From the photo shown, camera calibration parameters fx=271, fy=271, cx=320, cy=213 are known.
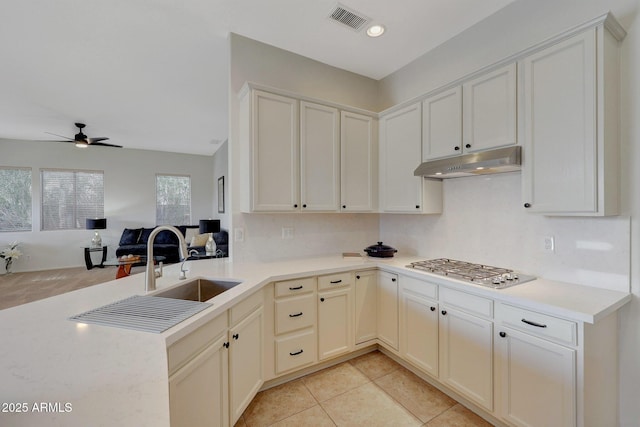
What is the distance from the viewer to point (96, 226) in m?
6.21

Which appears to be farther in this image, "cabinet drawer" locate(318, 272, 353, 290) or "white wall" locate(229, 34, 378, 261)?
"white wall" locate(229, 34, 378, 261)

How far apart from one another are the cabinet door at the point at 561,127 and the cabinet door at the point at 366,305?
52.6 inches

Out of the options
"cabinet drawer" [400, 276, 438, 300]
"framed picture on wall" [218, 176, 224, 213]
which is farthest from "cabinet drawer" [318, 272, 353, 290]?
"framed picture on wall" [218, 176, 224, 213]

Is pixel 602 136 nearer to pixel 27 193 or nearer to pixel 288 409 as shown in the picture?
pixel 288 409

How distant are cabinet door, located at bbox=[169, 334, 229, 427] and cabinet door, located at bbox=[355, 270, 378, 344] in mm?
1251

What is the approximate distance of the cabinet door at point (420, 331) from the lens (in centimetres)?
202

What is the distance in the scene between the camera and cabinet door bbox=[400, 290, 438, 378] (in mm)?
2023

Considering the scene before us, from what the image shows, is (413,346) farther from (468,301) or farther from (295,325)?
(295,325)

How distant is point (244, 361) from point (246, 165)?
147 centimetres

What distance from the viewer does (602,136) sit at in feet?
4.82

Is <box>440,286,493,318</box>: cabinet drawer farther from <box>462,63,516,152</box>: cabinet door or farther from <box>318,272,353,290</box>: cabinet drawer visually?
<box>462,63,516,152</box>: cabinet door

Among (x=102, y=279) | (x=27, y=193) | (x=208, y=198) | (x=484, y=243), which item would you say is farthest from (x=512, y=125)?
(x=27, y=193)

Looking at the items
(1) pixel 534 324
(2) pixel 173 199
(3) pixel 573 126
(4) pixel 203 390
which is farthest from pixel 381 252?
(2) pixel 173 199

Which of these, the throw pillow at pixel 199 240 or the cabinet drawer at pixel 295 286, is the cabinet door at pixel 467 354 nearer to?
the cabinet drawer at pixel 295 286
